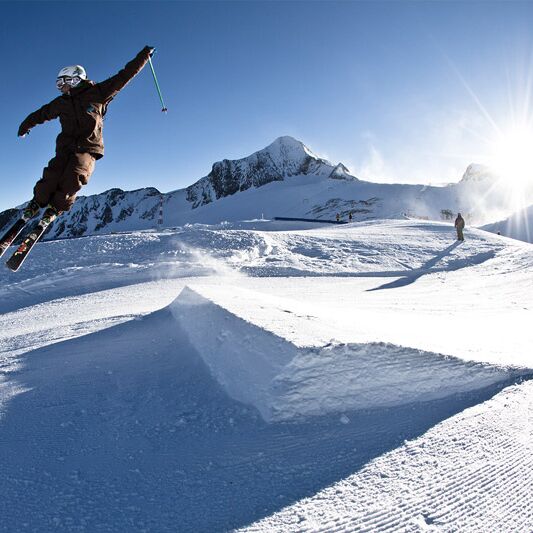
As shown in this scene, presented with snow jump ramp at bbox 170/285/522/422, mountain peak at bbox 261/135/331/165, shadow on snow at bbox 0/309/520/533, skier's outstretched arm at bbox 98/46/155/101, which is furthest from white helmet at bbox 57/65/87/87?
mountain peak at bbox 261/135/331/165

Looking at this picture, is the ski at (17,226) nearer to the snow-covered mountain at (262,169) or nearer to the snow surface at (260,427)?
the snow surface at (260,427)

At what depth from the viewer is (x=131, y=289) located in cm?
905

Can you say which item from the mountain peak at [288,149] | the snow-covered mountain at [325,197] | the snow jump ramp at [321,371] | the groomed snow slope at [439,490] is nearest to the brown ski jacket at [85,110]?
the snow-covered mountain at [325,197]

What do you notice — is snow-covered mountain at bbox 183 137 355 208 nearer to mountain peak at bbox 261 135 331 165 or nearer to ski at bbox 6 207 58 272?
mountain peak at bbox 261 135 331 165

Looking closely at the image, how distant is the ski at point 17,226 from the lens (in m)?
5.26

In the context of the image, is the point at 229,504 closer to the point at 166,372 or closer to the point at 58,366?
the point at 166,372

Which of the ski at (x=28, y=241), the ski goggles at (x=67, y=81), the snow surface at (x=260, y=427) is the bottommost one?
the snow surface at (x=260, y=427)

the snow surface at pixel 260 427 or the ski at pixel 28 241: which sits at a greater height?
the ski at pixel 28 241

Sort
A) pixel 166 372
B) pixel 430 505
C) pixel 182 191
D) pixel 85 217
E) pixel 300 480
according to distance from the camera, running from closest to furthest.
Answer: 1. pixel 430 505
2. pixel 300 480
3. pixel 166 372
4. pixel 182 191
5. pixel 85 217

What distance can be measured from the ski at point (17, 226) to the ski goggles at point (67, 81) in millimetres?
1469

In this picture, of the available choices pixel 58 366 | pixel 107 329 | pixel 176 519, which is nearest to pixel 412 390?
pixel 176 519

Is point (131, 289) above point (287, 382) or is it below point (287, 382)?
above

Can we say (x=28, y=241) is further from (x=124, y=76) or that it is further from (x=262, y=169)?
(x=262, y=169)

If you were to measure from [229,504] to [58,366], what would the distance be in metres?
2.51
